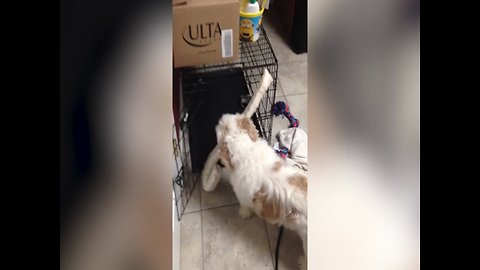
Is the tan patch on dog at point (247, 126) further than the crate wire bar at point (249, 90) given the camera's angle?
No

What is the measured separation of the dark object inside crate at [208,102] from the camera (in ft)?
4.78

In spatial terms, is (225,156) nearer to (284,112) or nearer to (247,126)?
(247,126)

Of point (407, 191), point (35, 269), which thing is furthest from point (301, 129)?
point (35, 269)

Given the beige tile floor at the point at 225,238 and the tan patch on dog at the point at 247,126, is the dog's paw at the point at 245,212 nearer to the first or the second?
the beige tile floor at the point at 225,238

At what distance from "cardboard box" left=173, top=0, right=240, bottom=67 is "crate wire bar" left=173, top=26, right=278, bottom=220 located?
18 cm

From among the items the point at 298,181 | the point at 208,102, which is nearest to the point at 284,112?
the point at 208,102

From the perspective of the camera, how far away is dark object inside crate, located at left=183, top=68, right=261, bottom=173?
1458mm

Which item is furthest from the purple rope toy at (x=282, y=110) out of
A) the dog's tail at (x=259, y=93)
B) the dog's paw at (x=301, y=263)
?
the dog's paw at (x=301, y=263)

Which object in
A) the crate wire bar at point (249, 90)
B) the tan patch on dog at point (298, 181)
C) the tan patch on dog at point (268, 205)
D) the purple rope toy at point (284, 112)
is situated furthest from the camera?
the purple rope toy at point (284, 112)

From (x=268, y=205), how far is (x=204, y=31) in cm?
54

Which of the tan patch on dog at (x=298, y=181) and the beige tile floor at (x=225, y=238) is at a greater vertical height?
the tan patch on dog at (x=298, y=181)

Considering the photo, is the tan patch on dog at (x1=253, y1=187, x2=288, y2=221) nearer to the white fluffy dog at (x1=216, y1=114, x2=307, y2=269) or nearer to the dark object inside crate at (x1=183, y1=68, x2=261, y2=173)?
the white fluffy dog at (x1=216, y1=114, x2=307, y2=269)

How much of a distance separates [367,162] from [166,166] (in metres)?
0.16

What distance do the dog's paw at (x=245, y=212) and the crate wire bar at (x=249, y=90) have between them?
19 centimetres
